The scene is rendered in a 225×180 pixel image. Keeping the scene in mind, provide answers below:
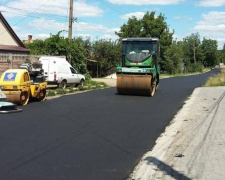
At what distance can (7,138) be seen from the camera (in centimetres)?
861

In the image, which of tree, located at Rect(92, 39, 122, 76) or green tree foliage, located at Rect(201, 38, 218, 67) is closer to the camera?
tree, located at Rect(92, 39, 122, 76)

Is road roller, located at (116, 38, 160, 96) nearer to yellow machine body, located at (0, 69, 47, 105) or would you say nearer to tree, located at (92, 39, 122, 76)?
yellow machine body, located at (0, 69, 47, 105)

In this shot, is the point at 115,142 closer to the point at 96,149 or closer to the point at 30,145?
the point at 96,149

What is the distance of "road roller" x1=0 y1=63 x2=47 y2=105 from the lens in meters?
15.1

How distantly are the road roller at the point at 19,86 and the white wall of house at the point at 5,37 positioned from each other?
56.0 ft

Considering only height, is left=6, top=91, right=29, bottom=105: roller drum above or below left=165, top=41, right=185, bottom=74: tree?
below

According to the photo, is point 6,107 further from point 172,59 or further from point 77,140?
point 172,59

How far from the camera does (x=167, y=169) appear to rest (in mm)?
6195

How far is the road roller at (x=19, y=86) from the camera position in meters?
15.1

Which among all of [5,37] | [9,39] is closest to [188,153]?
[5,37]

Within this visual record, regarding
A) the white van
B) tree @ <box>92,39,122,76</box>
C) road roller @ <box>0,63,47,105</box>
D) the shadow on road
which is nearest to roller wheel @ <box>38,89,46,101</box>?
road roller @ <box>0,63,47,105</box>

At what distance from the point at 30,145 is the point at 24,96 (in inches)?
315

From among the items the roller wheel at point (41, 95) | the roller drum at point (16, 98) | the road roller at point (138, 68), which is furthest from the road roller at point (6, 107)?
the road roller at point (138, 68)

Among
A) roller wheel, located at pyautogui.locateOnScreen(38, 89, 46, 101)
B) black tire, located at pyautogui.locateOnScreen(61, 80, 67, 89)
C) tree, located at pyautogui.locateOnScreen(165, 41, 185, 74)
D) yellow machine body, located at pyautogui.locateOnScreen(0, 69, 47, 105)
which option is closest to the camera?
yellow machine body, located at pyautogui.locateOnScreen(0, 69, 47, 105)
